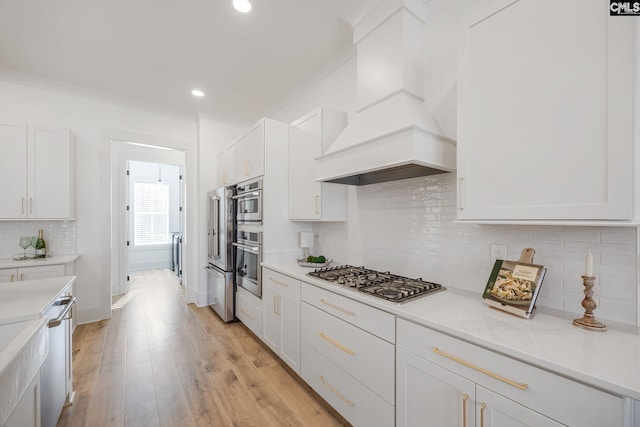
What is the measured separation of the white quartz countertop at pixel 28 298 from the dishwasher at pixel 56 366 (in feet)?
0.20

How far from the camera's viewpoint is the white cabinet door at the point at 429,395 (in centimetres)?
109

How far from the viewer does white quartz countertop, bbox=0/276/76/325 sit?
1191 millimetres

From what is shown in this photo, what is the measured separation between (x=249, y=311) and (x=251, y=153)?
1759 mm

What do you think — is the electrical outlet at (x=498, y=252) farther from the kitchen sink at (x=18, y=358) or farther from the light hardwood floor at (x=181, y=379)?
the kitchen sink at (x=18, y=358)

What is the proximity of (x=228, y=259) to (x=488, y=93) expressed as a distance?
10.0 ft

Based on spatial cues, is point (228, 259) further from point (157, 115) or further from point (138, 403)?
point (157, 115)

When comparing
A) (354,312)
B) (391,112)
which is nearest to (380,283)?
(354,312)

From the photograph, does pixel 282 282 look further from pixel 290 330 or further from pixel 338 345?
pixel 338 345

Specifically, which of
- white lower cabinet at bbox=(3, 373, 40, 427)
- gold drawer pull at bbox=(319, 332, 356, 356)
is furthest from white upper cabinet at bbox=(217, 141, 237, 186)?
white lower cabinet at bbox=(3, 373, 40, 427)

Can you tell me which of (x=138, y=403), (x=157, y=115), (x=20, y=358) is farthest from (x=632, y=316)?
(x=157, y=115)

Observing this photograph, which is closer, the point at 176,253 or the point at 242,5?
the point at 242,5

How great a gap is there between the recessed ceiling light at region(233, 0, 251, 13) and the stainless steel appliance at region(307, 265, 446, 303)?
6.84 ft

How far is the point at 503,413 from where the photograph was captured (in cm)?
98

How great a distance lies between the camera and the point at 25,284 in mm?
1714
